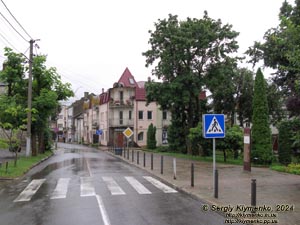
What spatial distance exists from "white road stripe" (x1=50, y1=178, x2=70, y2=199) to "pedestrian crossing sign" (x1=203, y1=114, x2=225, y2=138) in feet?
16.9

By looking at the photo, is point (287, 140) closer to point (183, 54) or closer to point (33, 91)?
point (183, 54)

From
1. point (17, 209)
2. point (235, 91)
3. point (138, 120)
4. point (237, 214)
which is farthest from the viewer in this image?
point (138, 120)

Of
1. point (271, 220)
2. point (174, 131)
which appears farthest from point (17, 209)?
point (174, 131)

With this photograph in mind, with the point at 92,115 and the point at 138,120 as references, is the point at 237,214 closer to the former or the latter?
the point at 138,120

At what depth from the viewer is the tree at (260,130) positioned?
965 inches

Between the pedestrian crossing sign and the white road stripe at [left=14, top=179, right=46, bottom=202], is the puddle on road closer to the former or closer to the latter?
the white road stripe at [left=14, top=179, right=46, bottom=202]

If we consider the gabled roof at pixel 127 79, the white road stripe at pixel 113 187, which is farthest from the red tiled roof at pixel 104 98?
the white road stripe at pixel 113 187

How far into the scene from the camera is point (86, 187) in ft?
48.7

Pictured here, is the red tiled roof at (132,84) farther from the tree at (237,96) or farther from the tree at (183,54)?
the tree at (183,54)

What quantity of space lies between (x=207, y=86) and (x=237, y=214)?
2803cm

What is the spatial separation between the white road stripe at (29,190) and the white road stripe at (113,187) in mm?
2686

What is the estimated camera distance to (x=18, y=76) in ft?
110

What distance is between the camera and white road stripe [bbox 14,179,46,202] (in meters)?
12.5

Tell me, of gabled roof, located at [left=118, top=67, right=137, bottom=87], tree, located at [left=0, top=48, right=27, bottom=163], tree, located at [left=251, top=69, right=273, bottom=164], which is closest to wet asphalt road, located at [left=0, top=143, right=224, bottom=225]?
tree, located at [left=251, top=69, right=273, bottom=164]
